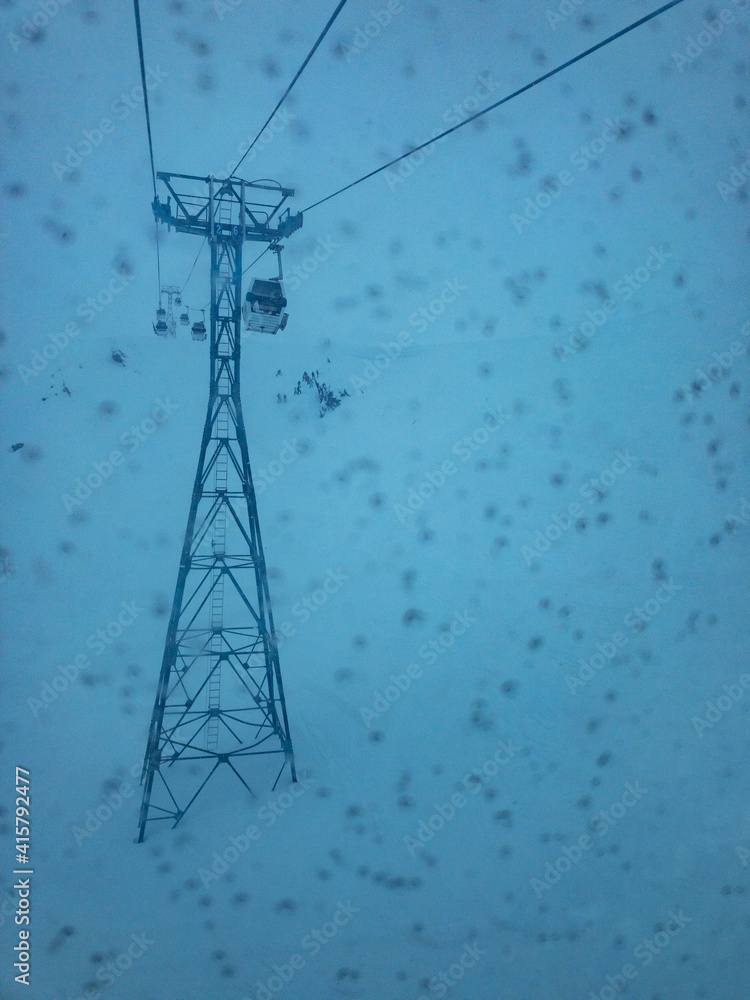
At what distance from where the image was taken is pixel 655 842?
8.77 ft

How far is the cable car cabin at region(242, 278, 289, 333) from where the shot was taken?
2.63m

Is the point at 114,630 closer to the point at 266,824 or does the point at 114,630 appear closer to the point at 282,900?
the point at 266,824

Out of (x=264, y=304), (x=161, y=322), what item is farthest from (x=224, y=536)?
(x=161, y=322)

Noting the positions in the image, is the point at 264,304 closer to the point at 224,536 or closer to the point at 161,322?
the point at 224,536

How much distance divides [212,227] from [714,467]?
3278 mm

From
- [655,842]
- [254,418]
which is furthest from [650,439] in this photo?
[254,418]

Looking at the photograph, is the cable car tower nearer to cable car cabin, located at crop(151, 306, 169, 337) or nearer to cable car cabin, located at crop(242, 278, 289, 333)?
cable car cabin, located at crop(242, 278, 289, 333)

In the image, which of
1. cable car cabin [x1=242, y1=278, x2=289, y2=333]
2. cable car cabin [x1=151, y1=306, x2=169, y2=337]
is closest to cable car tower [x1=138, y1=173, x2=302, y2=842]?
cable car cabin [x1=242, y1=278, x2=289, y2=333]

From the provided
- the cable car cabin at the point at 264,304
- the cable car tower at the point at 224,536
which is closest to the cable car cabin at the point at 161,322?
the cable car tower at the point at 224,536

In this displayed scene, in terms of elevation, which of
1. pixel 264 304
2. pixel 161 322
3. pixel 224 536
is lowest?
pixel 224 536

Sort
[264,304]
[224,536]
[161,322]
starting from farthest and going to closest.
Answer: [161,322], [224,536], [264,304]

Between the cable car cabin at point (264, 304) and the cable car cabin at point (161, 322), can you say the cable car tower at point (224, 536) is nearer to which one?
the cable car cabin at point (264, 304)

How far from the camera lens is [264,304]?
2645mm

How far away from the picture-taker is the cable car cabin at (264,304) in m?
2.63
